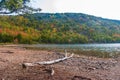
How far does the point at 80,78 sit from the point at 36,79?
260cm

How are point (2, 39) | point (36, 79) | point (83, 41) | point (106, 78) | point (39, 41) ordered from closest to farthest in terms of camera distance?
point (36, 79)
point (106, 78)
point (2, 39)
point (39, 41)
point (83, 41)

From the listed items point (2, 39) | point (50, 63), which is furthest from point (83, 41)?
point (50, 63)

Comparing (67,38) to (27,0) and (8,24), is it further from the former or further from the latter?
(27,0)

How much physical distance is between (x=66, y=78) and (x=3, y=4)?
309 inches

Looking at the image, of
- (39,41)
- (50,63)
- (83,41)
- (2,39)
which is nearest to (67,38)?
(83,41)

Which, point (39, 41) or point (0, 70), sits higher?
point (0, 70)

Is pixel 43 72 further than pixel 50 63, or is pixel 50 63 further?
pixel 50 63

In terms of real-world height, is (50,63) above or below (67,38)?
above

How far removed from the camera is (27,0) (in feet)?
76.9

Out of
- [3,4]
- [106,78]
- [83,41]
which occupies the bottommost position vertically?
[83,41]

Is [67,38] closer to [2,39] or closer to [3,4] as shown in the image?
[2,39]

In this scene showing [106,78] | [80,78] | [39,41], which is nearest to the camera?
[80,78]

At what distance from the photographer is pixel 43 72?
59.6ft

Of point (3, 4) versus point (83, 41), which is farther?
point (83, 41)
